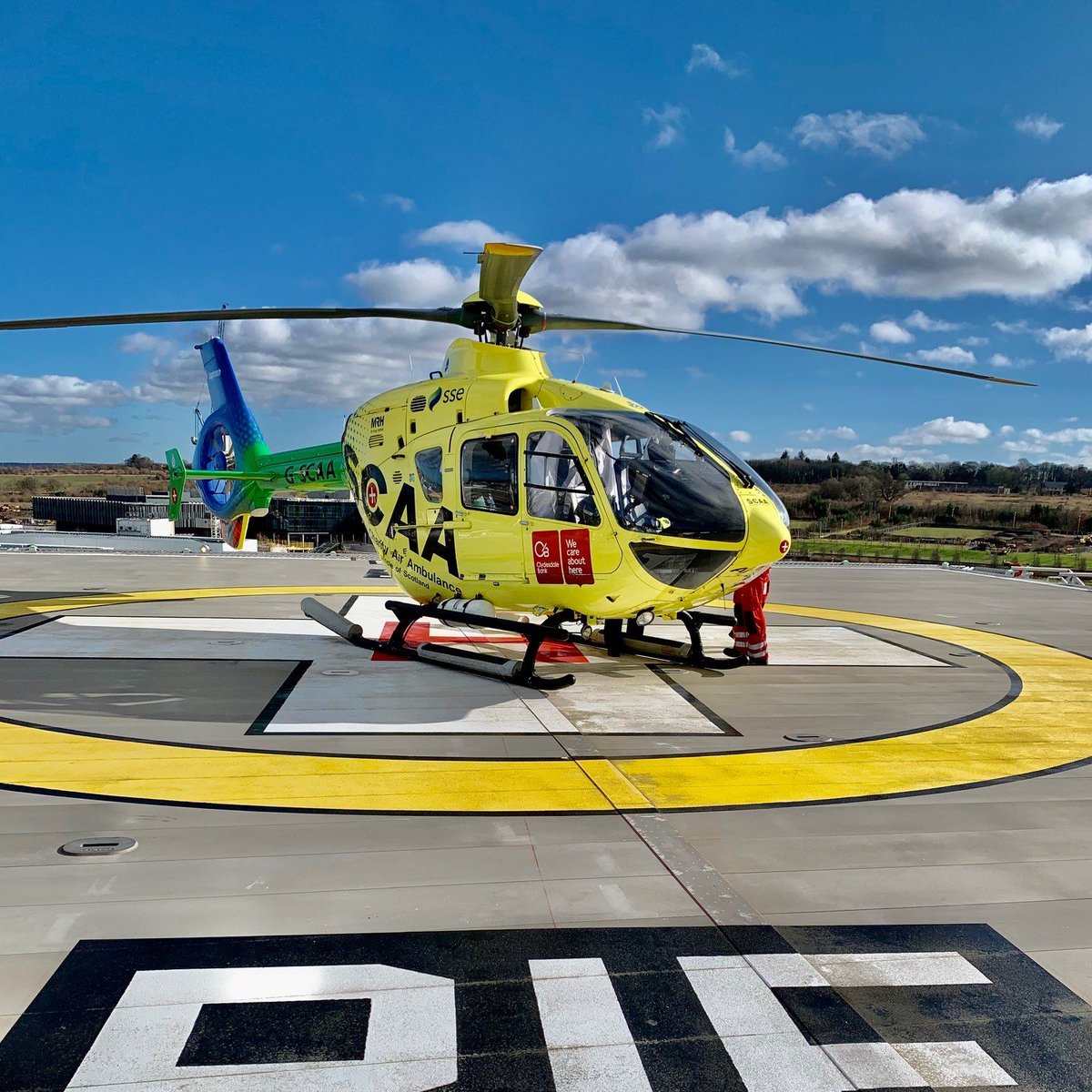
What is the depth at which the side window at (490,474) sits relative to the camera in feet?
32.0

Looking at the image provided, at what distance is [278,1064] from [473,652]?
7621 mm

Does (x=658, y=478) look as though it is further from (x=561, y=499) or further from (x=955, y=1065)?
(x=955, y=1065)

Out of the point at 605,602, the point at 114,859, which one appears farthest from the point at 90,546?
the point at 114,859

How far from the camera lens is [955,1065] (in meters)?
3.18

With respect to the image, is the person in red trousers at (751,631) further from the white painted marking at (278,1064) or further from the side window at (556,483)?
the white painted marking at (278,1064)

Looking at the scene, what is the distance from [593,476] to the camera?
29.3 feet

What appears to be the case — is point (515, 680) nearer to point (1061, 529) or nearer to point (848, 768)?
point (848, 768)

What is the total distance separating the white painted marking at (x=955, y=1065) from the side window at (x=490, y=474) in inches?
277

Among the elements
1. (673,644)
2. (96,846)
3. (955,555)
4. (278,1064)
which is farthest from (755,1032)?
(955,555)

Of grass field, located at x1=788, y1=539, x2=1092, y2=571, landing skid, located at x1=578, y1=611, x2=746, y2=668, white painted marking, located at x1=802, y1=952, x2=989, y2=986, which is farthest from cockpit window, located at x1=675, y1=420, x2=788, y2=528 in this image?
grass field, located at x1=788, y1=539, x2=1092, y2=571

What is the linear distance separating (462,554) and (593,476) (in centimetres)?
234

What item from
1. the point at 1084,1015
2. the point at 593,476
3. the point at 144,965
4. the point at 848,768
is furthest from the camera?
the point at 593,476

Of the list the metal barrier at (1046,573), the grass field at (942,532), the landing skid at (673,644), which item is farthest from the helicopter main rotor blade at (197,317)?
the grass field at (942,532)

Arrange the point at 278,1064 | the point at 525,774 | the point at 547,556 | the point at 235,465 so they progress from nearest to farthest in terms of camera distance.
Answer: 1. the point at 278,1064
2. the point at 525,774
3. the point at 547,556
4. the point at 235,465
